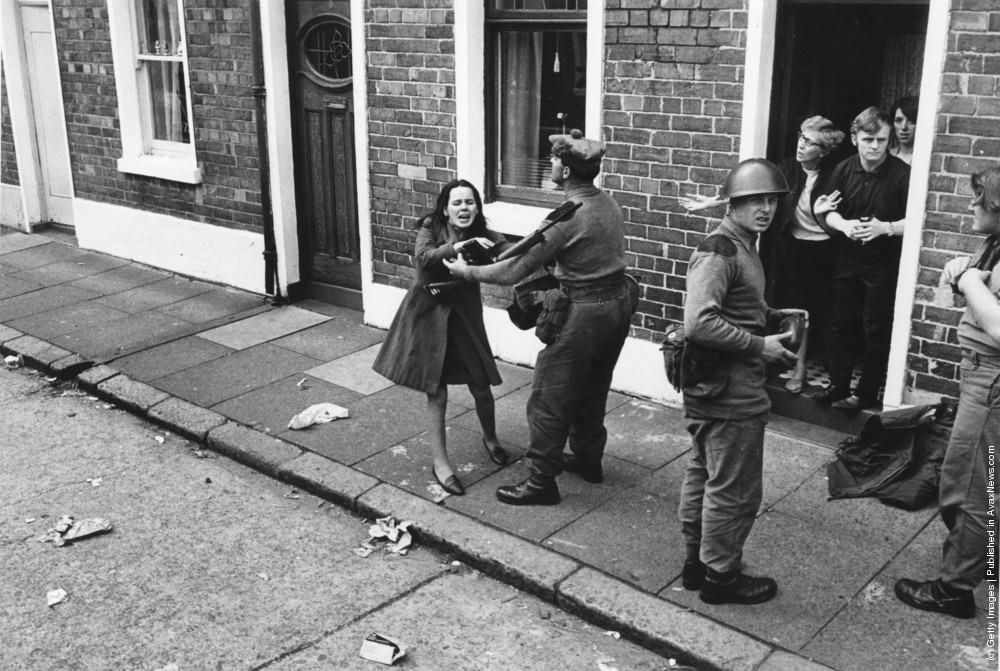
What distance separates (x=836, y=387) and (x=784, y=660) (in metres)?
2.58

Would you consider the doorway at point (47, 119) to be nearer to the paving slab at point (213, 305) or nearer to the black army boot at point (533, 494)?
the paving slab at point (213, 305)

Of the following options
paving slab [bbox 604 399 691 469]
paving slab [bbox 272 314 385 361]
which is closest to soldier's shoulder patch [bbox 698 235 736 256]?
paving slab [bbox 604 399 691 469]

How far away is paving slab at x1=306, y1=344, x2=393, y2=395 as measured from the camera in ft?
24.6

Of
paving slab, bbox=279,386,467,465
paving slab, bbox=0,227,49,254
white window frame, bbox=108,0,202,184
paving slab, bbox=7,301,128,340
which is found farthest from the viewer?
paving slab, bbox=0,227,49,254

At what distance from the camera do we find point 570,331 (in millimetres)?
5320

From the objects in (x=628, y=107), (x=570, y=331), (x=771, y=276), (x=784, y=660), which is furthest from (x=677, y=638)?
(x=628, y=107)

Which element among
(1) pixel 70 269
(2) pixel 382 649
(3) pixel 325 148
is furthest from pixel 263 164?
(2) pixel 382 649

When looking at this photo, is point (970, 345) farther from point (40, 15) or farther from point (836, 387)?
point (40, 15)

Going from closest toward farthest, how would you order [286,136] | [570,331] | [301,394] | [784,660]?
[784,660] < [570,331] < [301,394] < [286,136]

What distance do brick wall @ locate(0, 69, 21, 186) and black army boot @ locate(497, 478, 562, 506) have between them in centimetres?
941

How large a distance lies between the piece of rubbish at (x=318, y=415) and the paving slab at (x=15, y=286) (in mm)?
4633

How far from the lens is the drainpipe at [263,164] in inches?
355

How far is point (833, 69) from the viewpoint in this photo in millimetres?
7117

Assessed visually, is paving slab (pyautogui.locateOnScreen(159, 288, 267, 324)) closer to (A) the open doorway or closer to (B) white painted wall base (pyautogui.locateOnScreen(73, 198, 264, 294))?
(B) white painted wall base (pyautogui.locateOnScreen(73, 198, 264, 294))
